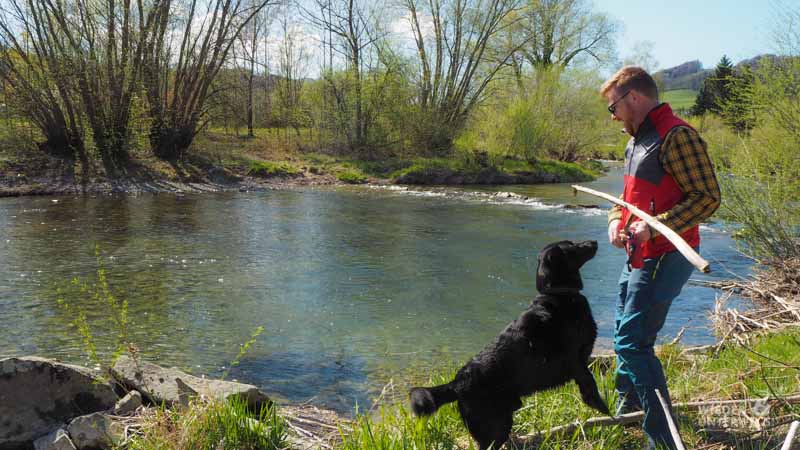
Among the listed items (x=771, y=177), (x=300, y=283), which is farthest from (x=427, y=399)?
(x=771, y=177)

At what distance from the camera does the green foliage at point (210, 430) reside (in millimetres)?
Answer: 3189

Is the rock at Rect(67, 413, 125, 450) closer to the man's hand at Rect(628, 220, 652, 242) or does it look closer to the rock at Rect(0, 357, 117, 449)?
the rock at Rect(0, 357, 117, 449)

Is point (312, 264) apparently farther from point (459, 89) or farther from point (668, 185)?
point (459, 89)

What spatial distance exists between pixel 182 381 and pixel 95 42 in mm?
20911

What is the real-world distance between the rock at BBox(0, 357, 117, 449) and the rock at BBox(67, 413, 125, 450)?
1.13ft

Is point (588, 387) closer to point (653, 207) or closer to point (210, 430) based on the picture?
point (653, 207)

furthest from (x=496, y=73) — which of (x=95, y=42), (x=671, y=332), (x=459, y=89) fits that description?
(x=671, y=332)

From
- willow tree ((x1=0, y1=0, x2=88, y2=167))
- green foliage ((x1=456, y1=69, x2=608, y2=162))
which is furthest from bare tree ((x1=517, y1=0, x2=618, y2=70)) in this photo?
willow tree ((x1=0, y1=0, x2=88, y2=167))

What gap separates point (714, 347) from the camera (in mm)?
5543

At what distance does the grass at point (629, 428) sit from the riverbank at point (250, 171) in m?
18.5

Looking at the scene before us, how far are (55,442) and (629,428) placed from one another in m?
3.52

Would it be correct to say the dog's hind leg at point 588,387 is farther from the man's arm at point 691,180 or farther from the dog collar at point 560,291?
the man's arm at point 691,180

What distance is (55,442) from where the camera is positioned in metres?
3.44

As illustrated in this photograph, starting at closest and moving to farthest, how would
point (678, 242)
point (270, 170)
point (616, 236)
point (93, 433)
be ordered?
point (678, 242)
point (616, 236)
point (93, 433)
point (270, 170)
